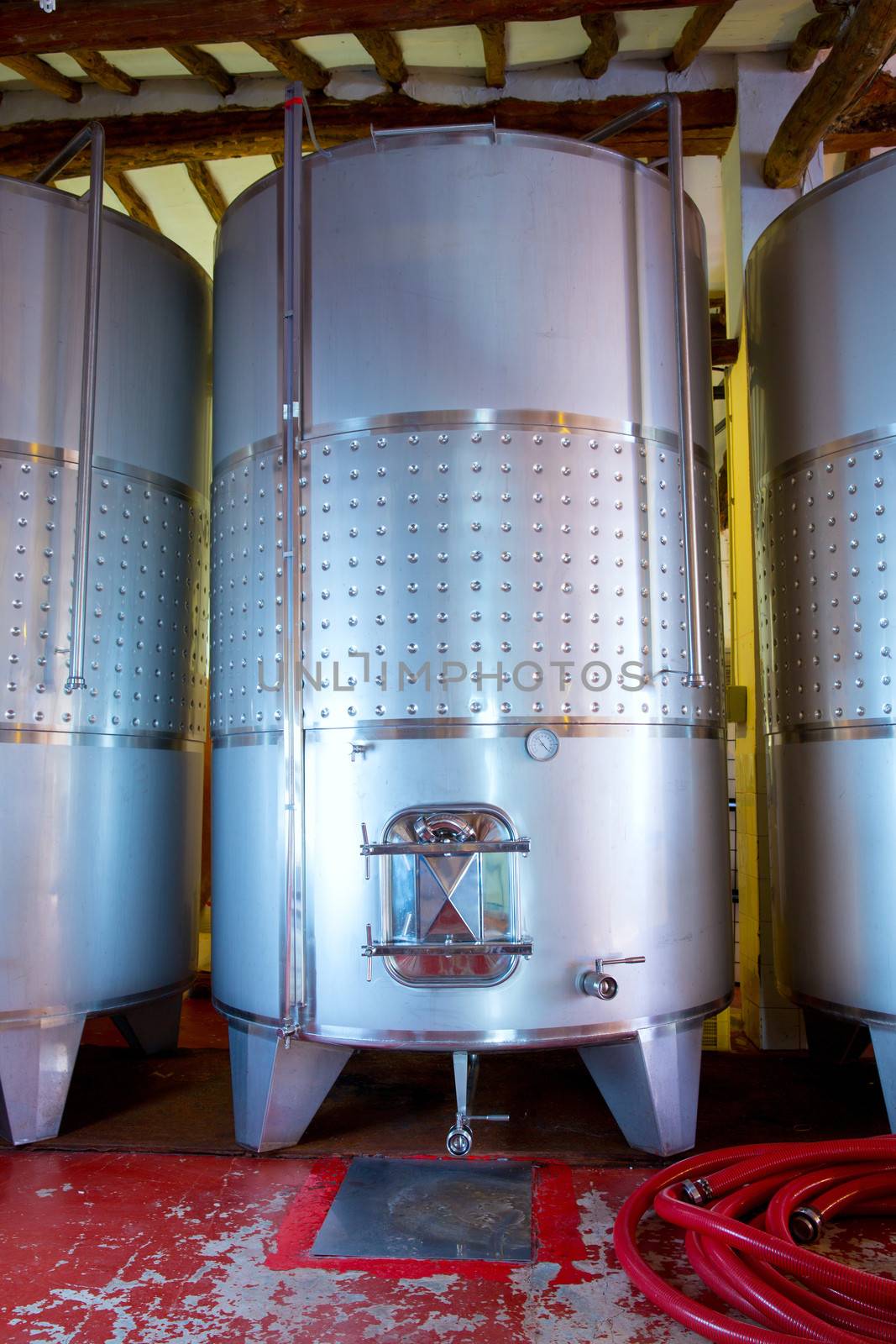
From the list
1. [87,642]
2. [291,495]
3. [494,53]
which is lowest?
[87,642]

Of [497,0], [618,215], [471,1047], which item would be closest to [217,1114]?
[471,1047]

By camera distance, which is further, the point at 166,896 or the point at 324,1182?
the point at 166,896

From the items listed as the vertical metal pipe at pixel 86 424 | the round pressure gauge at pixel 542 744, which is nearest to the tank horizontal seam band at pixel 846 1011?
the round pressure gauge at pixel 542 744

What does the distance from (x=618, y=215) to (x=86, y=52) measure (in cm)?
398

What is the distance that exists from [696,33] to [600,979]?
17.0ft

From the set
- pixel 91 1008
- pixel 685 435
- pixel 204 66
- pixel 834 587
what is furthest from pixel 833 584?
pixel 204 66

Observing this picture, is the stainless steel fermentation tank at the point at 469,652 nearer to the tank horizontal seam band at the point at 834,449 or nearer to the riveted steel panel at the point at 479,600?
the riveted steel panel at the point at 479,600

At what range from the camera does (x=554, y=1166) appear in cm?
367

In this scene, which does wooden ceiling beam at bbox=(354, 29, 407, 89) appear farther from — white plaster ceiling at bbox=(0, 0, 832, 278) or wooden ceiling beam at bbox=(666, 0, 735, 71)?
wooden ceiling beam at bbox=(666, 0, 735, 71)

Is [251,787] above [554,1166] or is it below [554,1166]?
above

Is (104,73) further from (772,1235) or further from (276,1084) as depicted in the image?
(772,1235)

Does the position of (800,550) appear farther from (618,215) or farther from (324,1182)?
(324,1182)

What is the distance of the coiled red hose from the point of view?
100.0 inches

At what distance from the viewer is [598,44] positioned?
594 centimetres
